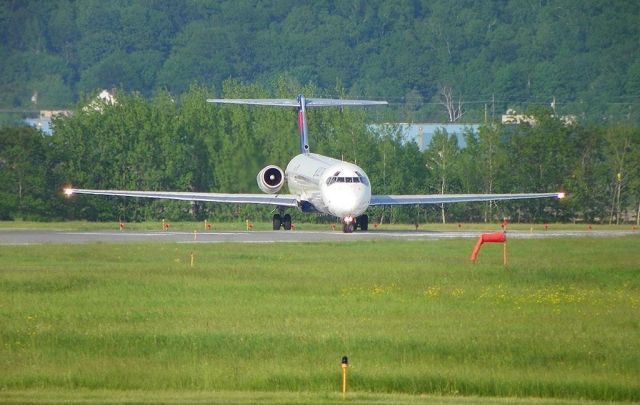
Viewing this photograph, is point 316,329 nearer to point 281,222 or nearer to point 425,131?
point 281,222

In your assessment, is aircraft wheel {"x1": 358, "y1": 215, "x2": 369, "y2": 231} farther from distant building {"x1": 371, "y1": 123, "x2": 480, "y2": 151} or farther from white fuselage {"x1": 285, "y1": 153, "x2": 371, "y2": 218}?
distant building {"x1": 371, "y1": 123, "x2": 480, "y2": 151}

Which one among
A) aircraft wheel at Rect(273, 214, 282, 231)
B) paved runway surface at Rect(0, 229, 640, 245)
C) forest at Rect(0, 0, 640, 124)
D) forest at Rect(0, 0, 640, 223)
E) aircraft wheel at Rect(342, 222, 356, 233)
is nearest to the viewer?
paved runway surface at Rect(0, 229, 640, 245)

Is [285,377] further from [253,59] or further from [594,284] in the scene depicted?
[253,59]

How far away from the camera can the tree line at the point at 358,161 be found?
7388cm

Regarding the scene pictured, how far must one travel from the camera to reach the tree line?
242 ft

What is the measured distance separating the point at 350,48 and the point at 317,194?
12562 cm

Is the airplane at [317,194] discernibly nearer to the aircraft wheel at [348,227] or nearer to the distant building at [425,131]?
the aircraft wheel at [348,227]

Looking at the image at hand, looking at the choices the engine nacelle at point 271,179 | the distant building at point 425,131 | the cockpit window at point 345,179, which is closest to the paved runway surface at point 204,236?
the cockpit window at point 345,179

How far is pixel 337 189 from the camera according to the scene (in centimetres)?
5219

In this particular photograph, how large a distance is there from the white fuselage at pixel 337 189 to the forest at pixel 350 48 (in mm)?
95512

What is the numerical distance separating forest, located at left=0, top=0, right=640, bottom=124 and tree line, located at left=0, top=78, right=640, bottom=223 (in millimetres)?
71457

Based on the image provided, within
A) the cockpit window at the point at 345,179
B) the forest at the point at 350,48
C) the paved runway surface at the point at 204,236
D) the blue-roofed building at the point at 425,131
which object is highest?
the forest at the point at 350,48

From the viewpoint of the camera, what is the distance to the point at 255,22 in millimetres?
184875

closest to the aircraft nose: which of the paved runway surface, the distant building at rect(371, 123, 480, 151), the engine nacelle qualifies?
the paved runway surface
